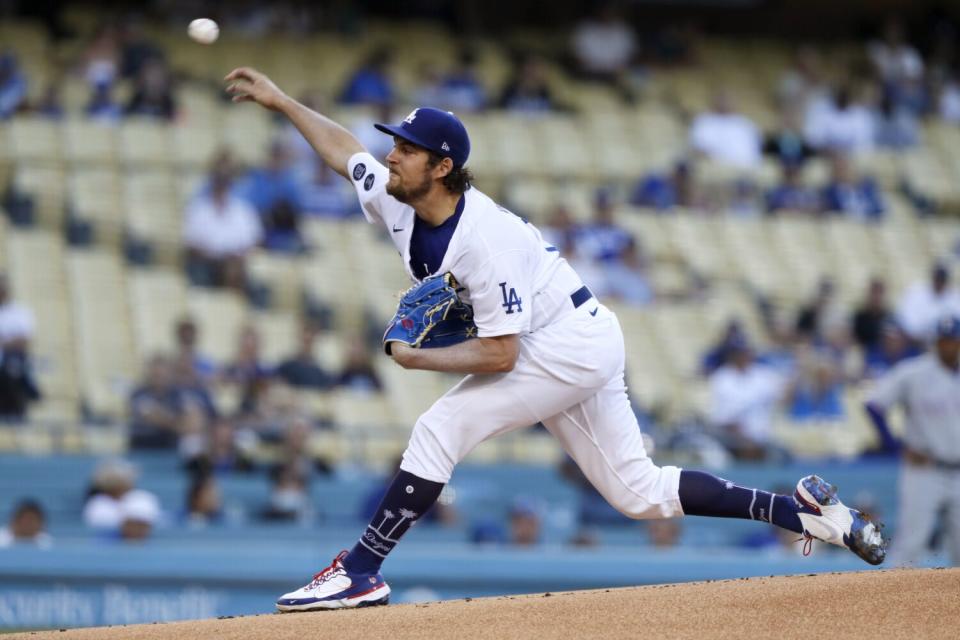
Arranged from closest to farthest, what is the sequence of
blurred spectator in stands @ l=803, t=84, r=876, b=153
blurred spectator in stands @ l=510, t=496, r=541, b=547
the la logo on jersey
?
the la logo on jersey
blurred spectator in stands @ l=510, t=496, r=541, b=547
blurred spectator in stands @ l=803, t=84, r=876, b=153

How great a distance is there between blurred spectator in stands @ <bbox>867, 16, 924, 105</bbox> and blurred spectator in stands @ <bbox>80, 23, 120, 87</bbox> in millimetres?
8712

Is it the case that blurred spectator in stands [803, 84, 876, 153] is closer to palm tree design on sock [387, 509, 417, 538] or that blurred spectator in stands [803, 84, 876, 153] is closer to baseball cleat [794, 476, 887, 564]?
baseball cleat [794, 476, 887, 564]

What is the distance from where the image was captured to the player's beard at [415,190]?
17.2 feet

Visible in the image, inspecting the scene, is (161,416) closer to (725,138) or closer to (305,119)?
(305,119)

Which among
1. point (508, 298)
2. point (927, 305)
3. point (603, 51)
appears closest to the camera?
point (508, 298)

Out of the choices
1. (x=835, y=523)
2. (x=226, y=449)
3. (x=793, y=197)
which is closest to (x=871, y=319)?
(x=793, y=197)

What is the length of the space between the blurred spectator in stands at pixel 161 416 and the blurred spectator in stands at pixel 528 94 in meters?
6.00

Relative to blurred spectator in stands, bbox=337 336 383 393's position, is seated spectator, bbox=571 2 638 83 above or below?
above

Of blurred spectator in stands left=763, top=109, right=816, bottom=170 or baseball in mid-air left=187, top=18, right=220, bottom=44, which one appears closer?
baseball in mid-air left=187, top=18, right=220, bottom=44

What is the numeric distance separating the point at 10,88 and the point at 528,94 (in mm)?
5173

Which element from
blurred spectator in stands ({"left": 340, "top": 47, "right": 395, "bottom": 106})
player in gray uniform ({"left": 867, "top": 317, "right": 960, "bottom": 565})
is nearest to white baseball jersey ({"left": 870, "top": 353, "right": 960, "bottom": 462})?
player in gray uniform ({"left": 867, "top": 317, "right": 960, "bottom": 565})

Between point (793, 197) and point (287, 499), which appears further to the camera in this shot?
point (793, 197)

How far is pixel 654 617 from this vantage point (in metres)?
5.16

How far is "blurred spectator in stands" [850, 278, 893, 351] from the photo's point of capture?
13086 millimetres
